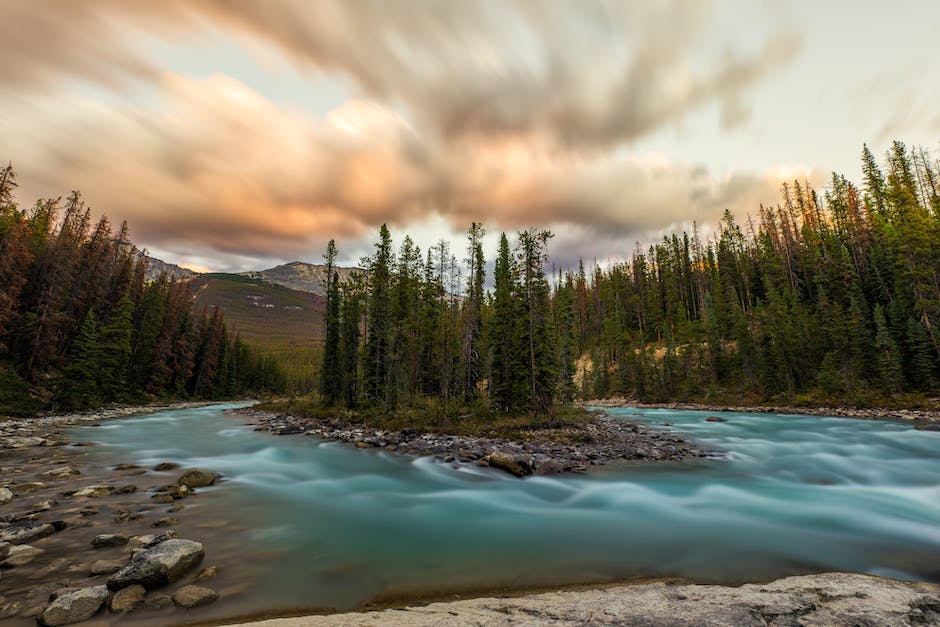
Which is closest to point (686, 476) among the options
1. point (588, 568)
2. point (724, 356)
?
point (588, 568)

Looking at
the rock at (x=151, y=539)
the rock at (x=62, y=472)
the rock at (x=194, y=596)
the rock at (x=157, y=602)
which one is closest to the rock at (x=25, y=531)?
the rock at (x=151, y=539)

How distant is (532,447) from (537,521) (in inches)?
414

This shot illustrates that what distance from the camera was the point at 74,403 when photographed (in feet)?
120

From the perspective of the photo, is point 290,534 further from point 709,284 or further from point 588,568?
point 709,284

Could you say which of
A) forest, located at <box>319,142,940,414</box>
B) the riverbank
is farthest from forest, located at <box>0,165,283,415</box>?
the riverbank

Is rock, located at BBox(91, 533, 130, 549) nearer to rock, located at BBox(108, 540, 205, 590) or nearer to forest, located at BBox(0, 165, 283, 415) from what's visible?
rock, located at BBox(108, 540, 205, 590)

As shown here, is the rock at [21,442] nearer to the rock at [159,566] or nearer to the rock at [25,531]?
the rock at [25,531]

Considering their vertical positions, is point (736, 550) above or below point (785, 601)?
below

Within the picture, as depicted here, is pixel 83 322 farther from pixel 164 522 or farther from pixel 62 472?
pixel 164 522

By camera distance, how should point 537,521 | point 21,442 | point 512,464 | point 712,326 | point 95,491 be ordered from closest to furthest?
point 537,521
point 95,491
point 512,464
point 21,442
point 712,326

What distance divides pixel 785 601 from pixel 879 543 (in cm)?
679

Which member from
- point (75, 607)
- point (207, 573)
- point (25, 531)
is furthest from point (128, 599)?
point (25, 531)

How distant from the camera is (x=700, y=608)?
4.60 metres

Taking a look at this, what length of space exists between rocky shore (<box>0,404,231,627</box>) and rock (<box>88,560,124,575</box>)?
0.01 metres
